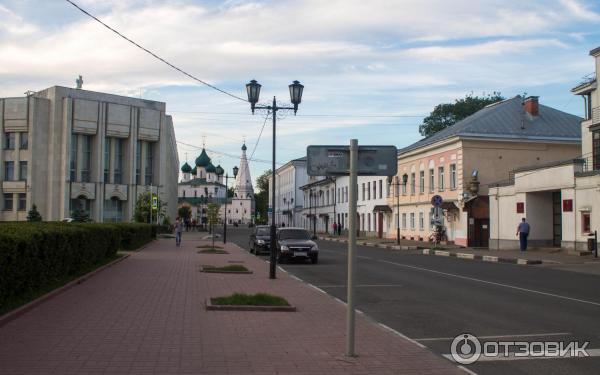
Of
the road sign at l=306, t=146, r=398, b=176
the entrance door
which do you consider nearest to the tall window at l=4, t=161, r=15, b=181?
the entrance door

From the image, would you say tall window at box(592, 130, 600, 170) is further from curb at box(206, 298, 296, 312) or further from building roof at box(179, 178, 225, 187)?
building roof at box(179, 178, 225, 187)

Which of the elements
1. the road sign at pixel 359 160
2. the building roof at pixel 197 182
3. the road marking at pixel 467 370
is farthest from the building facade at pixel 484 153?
the building roof at pixel 197 182

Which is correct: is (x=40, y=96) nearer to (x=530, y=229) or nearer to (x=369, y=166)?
(x=530, y=229)

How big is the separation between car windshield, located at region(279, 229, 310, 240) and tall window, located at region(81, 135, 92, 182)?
46208 millimetres

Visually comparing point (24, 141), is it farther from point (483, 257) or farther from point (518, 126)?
point (483, 257)

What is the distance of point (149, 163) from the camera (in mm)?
73250

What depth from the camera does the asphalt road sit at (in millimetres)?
8675

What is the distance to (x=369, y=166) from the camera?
7340 mm

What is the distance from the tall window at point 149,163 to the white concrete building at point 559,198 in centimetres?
4555

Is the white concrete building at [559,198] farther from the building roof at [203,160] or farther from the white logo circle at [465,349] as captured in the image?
the building roof at [203,160]

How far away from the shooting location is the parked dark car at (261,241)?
3142 centimetres

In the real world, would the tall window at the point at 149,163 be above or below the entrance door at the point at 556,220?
above

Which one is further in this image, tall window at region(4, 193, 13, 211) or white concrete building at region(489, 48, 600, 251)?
tall window at region(4, 193, 13, 211)

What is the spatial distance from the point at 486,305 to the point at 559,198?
2312 cm
